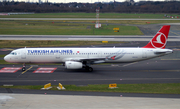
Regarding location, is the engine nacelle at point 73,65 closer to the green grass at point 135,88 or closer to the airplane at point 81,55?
the airplane at point 81,55

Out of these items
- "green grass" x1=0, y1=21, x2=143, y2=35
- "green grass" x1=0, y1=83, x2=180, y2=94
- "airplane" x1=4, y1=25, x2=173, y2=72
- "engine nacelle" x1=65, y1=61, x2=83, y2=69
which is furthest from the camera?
"green grass" x1=0, y1=21, x2=143, y2=35

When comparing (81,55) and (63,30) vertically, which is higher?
(63,30)

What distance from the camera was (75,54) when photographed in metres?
34.4

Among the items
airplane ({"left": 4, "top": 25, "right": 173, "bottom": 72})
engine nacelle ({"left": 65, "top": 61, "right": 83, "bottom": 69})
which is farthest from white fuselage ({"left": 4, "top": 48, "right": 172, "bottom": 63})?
engine nacelle ({"left": 65, "top": 61, "right": 83, "bottom": 69})

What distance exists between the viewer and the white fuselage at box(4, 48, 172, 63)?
34156 mm

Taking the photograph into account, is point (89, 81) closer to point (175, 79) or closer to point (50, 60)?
point (50, 60)

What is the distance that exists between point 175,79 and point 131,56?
8138 mm

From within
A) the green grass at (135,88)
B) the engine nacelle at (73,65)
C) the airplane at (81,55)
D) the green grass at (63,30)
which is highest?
the green grass at (63,30)

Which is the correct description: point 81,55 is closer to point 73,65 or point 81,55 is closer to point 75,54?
point 75,54

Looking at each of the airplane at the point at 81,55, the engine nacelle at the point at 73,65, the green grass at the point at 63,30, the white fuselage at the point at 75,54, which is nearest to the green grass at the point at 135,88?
the engine nacelle at the point at 73,65

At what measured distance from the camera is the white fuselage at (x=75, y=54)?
3416cm

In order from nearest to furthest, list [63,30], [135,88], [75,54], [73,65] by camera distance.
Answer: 1. [135,88]
2. [73,65]
3. [75,54]
4. [63,30]

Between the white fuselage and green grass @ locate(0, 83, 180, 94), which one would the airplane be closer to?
the white fuselage

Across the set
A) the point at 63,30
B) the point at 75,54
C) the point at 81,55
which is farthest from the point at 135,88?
the point at 63,30
